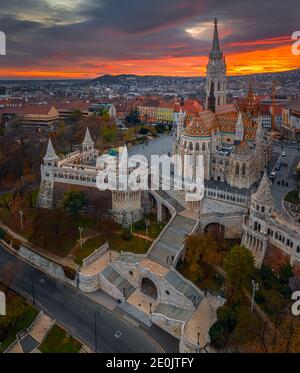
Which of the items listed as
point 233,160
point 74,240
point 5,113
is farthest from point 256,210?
point 5,113

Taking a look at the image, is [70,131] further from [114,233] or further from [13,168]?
[114,233]

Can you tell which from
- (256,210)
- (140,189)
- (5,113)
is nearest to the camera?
(256,210)

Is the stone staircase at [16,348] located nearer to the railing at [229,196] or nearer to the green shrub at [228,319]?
the green shrub at [228,319]

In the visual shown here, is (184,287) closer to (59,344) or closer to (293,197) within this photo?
(59,344)

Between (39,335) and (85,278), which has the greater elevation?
(85,278)

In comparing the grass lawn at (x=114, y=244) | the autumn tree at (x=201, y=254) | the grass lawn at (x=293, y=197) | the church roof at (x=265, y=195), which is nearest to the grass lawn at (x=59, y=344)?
the grass lawn at (x=114, y=244)

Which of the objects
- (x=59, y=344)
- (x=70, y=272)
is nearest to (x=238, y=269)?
(x=59, y=344)

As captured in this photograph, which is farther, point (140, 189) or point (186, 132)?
point (186, 132)
